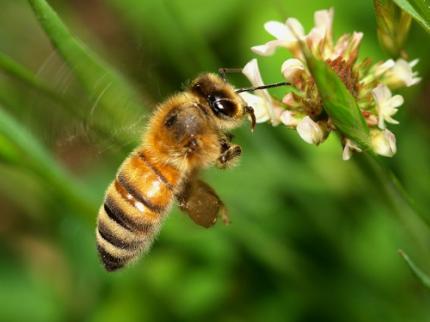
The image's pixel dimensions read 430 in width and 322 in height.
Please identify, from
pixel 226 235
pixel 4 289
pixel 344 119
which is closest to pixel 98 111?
pixel 344 119

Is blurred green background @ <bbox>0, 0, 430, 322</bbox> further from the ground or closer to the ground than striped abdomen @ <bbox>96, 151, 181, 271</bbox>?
further from the ground

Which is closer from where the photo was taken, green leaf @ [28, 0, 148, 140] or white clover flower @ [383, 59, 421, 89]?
white clover flower @ [383, 59, 421, 89]

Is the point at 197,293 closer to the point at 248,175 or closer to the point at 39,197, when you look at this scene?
the point at 248,175

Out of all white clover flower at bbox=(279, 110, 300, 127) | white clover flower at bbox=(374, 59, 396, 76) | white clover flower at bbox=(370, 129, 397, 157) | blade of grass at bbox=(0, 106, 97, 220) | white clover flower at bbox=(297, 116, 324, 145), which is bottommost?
white clover flower at bbox=(370, 129, 397, 157)

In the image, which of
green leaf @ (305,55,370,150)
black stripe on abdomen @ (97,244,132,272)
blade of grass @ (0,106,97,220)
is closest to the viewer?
green leaf @ (305,55,370,150)

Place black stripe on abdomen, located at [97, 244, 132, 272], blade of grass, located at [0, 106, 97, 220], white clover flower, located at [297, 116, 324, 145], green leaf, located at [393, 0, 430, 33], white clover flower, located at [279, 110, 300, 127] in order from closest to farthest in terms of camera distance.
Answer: green leaf, located at [393, 0, 430, 33] < white clover flower, located at [297, 116, 324, 145] < white clover flower, located at [279, 110, 300, 127] < black stripe on abdomen, located at [97, 244, 132, 272] < blade of grass, located at [0, 106, 97, 220]

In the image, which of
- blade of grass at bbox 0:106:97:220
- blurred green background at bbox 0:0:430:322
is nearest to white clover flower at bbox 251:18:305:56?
blade of grass at bbox 0:106:97:220

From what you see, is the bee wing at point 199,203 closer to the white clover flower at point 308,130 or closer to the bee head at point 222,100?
the bee head at point 222,100

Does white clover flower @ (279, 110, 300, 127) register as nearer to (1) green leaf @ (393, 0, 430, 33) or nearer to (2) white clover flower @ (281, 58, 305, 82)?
(2) white clover flower @ (281, 58, 305, 82)
